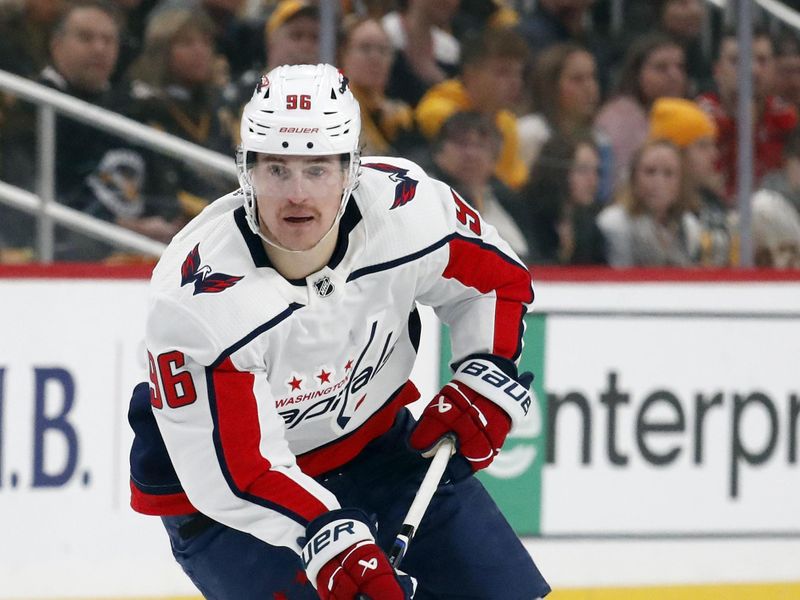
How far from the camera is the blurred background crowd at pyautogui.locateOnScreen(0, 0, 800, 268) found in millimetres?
3637

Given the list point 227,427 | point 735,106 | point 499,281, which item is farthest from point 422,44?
point 227,427

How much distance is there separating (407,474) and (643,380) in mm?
1436

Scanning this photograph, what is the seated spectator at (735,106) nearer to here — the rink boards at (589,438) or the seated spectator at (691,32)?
the seated spectator at (691,32)

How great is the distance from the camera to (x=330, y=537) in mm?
2100

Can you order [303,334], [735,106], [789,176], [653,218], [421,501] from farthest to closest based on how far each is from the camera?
1. [789,176]
2. [735,106]
3. [653,218]
4. [421,501]
5. [303,334]

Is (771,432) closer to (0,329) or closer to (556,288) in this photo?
(556,288)

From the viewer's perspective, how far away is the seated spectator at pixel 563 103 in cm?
399

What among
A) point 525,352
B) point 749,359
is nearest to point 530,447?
point 525,352

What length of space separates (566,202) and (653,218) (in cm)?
27

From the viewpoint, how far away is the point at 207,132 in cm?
377

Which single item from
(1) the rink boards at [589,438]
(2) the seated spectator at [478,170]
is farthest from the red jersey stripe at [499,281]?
(2) the seated spectator at [478,170]

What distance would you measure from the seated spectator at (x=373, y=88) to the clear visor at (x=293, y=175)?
1613 millimetres

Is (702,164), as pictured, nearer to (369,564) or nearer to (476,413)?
(476,413)

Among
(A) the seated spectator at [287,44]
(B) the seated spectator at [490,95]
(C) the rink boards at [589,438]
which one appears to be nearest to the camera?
(C) the rink boards at [589,438]
